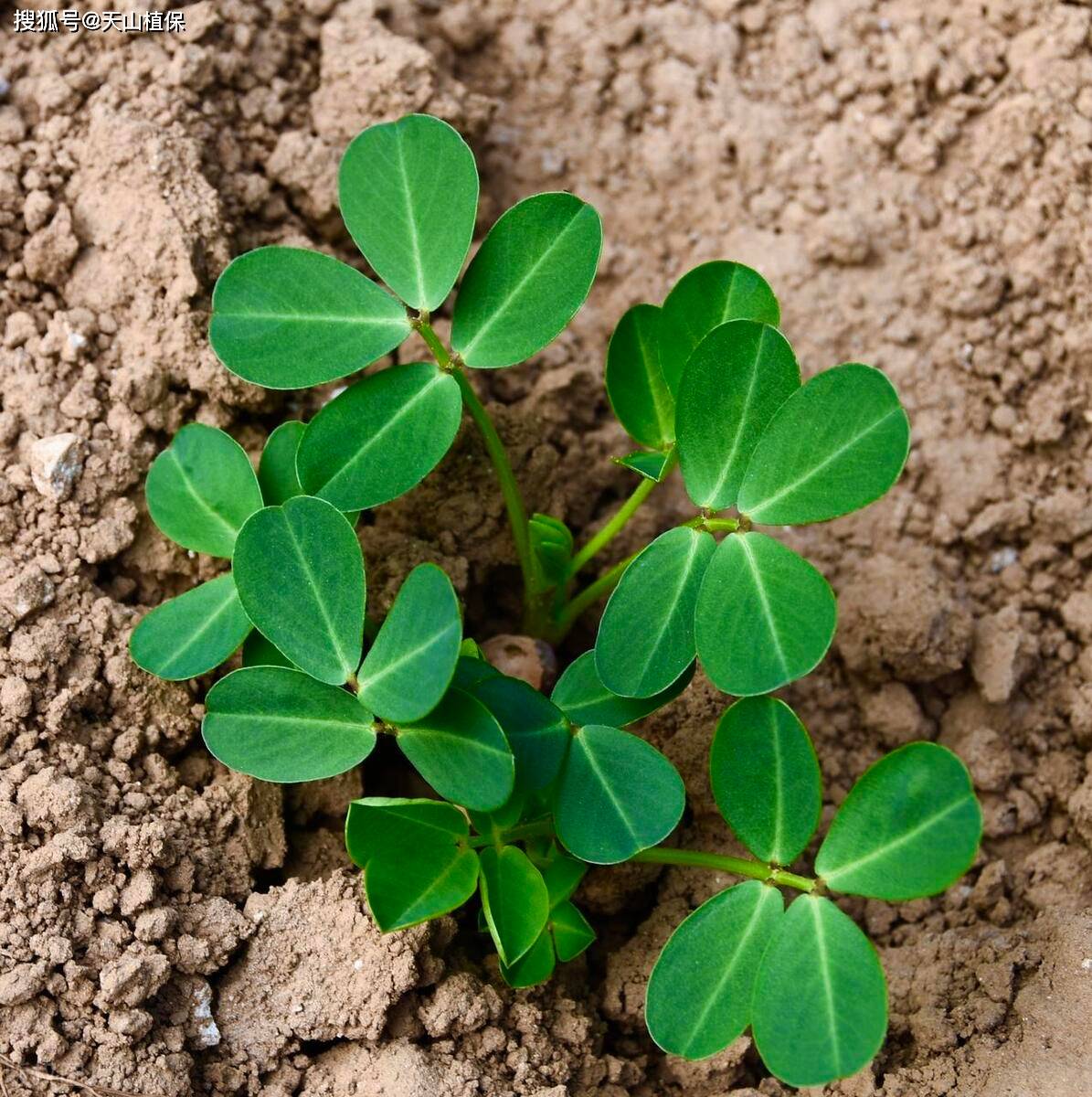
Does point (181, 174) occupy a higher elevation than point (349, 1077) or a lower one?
higher

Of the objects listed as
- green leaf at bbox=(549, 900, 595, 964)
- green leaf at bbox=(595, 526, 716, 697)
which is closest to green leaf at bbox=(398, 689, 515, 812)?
green leaf at bbox=(595, 526, 716, 697)

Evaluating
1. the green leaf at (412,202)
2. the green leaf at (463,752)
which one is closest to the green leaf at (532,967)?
the green leaf at (463,752)

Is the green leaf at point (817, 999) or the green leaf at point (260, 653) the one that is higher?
the green leaf at point (260, 653)

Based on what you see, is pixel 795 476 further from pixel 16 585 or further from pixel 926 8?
pixel 926 8

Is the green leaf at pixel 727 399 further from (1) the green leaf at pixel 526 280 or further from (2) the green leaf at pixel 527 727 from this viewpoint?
(2) the green leaf at pixel 527 727

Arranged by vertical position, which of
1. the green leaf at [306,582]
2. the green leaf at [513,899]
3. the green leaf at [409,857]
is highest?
the green leaf at [306,582]

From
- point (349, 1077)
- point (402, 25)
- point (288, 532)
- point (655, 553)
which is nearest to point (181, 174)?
point (402, 25)

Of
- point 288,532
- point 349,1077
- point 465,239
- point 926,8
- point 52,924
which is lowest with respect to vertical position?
point 349,1077

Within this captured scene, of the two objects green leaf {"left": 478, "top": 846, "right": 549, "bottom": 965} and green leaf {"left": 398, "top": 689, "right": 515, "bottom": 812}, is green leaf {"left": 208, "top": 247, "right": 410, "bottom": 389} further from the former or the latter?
green leaf {"left": 478, "top": 846, "right": 549, "bottom": 965}
